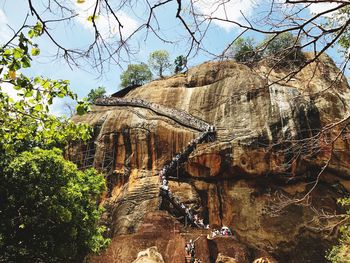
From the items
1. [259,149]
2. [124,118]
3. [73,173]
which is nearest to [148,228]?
[73,173]

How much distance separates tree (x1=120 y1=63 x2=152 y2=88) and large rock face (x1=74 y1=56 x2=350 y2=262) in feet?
55.3

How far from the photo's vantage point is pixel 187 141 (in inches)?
795

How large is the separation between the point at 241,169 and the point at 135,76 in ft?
77.4

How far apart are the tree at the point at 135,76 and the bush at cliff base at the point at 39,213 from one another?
93.3 ft

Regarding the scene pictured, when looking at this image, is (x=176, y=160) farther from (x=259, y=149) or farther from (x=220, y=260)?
(x=220, y=260)

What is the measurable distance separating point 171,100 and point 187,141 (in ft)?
15.6

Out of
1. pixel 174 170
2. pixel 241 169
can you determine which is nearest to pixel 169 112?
pixel 174 170

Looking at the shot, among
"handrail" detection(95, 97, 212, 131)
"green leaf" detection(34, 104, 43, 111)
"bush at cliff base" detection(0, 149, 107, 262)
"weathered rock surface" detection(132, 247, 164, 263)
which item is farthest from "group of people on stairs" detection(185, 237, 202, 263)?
"green leaf" detection(34, 104, 43, 111)

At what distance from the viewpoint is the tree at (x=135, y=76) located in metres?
38.8

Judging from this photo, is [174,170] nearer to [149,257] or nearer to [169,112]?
[169,112]

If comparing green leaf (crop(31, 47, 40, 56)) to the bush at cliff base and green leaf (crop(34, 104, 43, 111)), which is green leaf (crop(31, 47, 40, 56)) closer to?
green leaf (crop(34, 104, 43, 111))

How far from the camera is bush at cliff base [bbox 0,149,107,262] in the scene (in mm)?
9523

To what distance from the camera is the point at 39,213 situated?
9.85 metres

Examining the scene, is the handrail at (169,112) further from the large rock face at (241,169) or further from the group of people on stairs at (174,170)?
the group of people on stairs at (174,170)
